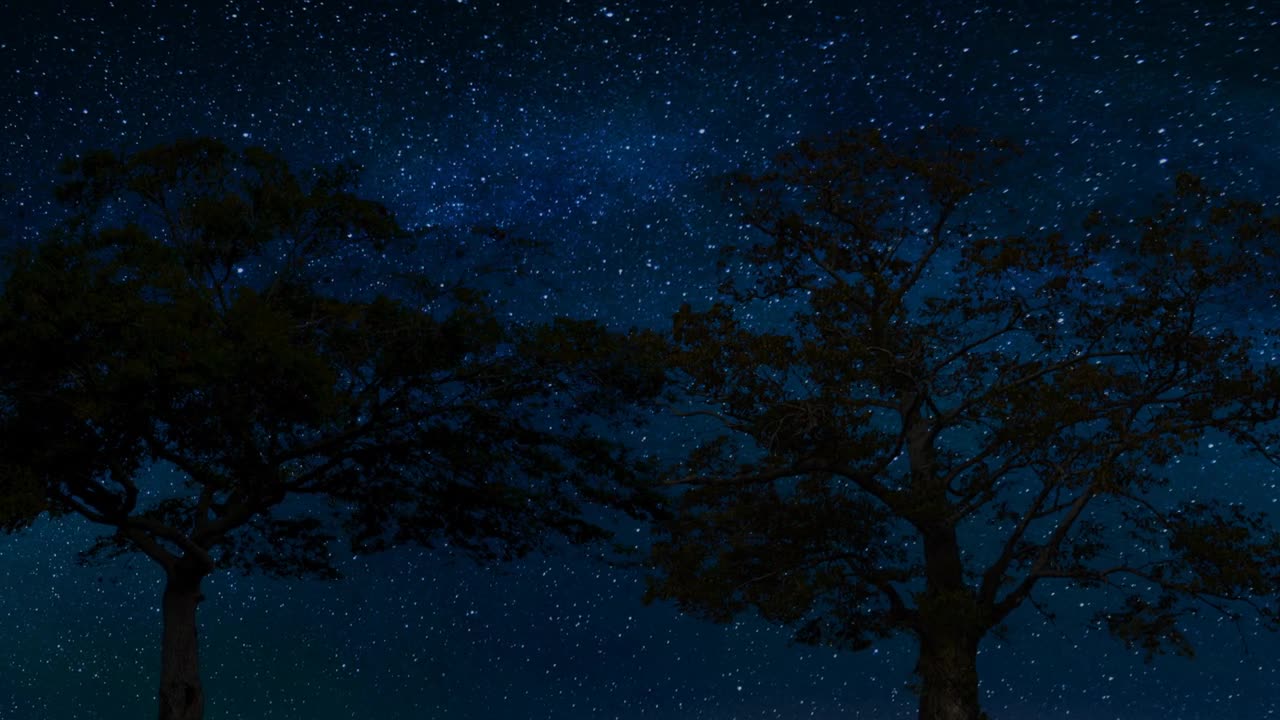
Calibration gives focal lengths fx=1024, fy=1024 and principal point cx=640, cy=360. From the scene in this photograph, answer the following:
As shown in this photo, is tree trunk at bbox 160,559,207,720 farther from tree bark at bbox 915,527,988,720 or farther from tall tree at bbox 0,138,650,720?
tree bark at bbox 915,527,988,720

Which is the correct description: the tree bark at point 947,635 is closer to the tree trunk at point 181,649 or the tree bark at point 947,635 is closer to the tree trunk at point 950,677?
the tree trunk at point 950,677

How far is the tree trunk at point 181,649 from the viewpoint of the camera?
40.7ft

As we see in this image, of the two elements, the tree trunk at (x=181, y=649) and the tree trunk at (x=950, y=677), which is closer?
the tree trunk at (x=181, y=649)

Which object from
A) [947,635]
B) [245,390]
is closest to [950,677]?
[947,635]

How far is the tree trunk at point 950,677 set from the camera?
1266 cm

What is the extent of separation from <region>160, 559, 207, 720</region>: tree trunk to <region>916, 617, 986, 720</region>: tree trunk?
9.02m

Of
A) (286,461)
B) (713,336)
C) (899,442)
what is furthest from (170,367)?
(899,442)

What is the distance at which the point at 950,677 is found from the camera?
12812 mm

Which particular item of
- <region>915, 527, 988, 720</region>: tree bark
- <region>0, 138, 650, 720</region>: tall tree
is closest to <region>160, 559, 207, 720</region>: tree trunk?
<region>0, 138, 650, 720</region>: tall tree

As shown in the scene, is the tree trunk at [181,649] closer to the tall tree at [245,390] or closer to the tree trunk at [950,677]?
the tall tree at [245,390]

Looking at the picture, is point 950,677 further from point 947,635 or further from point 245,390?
point 245,390

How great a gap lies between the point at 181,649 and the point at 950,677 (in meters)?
9.60

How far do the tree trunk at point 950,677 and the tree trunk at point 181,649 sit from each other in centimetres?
902

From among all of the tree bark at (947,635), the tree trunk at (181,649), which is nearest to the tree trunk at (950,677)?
the tree bark at (947,635)
